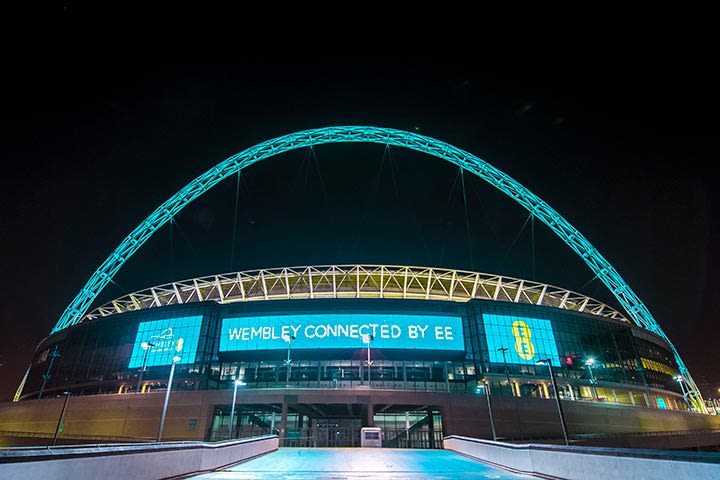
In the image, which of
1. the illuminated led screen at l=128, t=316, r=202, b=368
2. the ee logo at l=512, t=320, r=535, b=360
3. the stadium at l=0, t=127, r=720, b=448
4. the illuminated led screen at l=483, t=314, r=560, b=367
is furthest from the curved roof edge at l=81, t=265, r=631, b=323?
the ee logo at l=512, t=320, r=535, b=360

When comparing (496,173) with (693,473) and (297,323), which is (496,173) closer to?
(297,323)

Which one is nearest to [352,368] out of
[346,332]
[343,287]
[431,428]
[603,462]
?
[346,332]

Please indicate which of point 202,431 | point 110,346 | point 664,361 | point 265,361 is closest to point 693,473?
point 202,431

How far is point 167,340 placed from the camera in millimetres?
56625

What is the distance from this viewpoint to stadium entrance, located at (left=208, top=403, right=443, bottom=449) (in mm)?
46312

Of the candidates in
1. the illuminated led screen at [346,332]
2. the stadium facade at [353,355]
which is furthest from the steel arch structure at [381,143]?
the illuminated led screen at [346,332]

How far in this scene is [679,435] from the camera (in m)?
47.8

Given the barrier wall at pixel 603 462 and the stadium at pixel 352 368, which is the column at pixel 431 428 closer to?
the stadium at pixel 352 368

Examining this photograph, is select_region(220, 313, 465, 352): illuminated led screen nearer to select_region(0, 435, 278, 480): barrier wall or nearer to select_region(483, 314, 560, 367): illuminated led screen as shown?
select_region(483, 314, 560, 367): illuminated led screen

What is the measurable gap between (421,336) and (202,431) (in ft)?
103

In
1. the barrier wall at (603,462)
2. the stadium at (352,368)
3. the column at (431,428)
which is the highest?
the stadium at (352,368)

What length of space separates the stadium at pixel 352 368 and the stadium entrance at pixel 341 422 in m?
0.27

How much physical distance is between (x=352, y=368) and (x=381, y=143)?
3663 centimetres

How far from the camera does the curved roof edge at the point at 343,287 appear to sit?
68.6m
